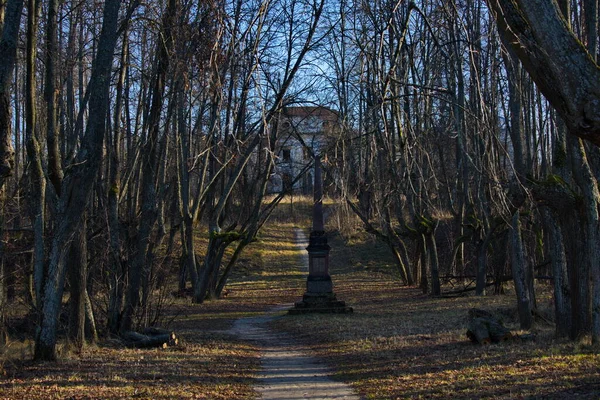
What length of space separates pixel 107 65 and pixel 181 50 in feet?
8.59

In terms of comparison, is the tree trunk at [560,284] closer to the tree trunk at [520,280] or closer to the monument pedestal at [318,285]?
the tree trunk at [520,280]

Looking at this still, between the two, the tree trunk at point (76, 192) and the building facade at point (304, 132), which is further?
the building facade at point (304, 132)

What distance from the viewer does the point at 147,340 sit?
12.1 m

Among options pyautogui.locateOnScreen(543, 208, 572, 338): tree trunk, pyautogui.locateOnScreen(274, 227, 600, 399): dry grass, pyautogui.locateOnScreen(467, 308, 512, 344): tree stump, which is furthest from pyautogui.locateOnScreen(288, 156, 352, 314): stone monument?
pyautogui.locateOnScreen(543, 208, 572, 338): tree trunk

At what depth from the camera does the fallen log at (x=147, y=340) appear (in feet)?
39.6

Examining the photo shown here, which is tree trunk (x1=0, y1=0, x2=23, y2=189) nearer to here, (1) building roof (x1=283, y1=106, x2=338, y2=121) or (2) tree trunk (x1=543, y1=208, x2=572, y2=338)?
(1) building roof (x1=283, y1=106, x2=338, y2=121)

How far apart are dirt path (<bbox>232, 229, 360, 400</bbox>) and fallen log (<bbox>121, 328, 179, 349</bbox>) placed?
186 cm

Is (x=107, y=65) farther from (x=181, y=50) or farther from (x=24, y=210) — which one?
(x=24, y=210)

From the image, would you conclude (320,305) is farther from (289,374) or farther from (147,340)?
(289,374)

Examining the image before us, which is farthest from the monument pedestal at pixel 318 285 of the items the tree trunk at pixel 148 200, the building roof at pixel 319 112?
the tree trunk at pixel 148 200

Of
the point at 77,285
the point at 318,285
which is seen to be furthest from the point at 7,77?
the point at 318,285

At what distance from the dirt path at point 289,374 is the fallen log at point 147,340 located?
1862 millimetres

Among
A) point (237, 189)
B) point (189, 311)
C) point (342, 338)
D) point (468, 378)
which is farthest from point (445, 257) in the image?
point (468, 378)

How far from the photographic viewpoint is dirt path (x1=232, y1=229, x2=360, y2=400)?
8323 millimetres
